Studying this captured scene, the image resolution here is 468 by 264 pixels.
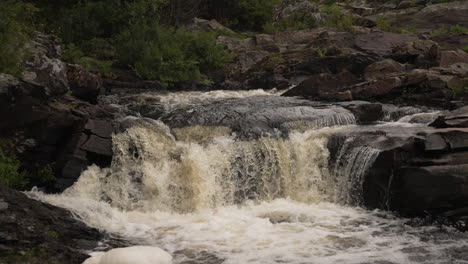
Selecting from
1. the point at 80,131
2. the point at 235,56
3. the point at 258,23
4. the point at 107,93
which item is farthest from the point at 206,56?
the point at 80,131

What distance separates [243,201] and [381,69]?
33.1 ft

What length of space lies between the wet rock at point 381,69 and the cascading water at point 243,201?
219 inches

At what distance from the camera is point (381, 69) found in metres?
20.6

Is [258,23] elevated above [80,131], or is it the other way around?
[258,23]

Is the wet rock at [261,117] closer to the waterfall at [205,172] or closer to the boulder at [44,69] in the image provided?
the waterfall at [205,172]

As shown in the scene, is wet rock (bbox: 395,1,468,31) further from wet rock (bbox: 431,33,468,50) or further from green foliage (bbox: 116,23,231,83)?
green foliage (bbox: 116,23,231,83)

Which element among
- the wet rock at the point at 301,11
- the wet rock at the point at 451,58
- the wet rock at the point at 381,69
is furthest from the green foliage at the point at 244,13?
the wet rock at the point at 451,58

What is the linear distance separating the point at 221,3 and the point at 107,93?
17594mm

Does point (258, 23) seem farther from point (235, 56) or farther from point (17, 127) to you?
point (17, 127)

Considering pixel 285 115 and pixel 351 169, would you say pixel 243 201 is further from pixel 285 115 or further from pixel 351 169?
pixel 285 115

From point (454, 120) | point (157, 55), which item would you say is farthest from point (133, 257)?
point (157, 55)

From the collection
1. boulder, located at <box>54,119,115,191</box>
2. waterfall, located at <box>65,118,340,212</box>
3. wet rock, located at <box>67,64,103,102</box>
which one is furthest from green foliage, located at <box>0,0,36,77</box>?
waterfall, located at <box>65,118,340,212</box>

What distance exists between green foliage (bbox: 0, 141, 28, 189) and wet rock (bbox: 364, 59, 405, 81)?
13.1 m

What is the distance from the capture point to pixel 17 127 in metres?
12.3
